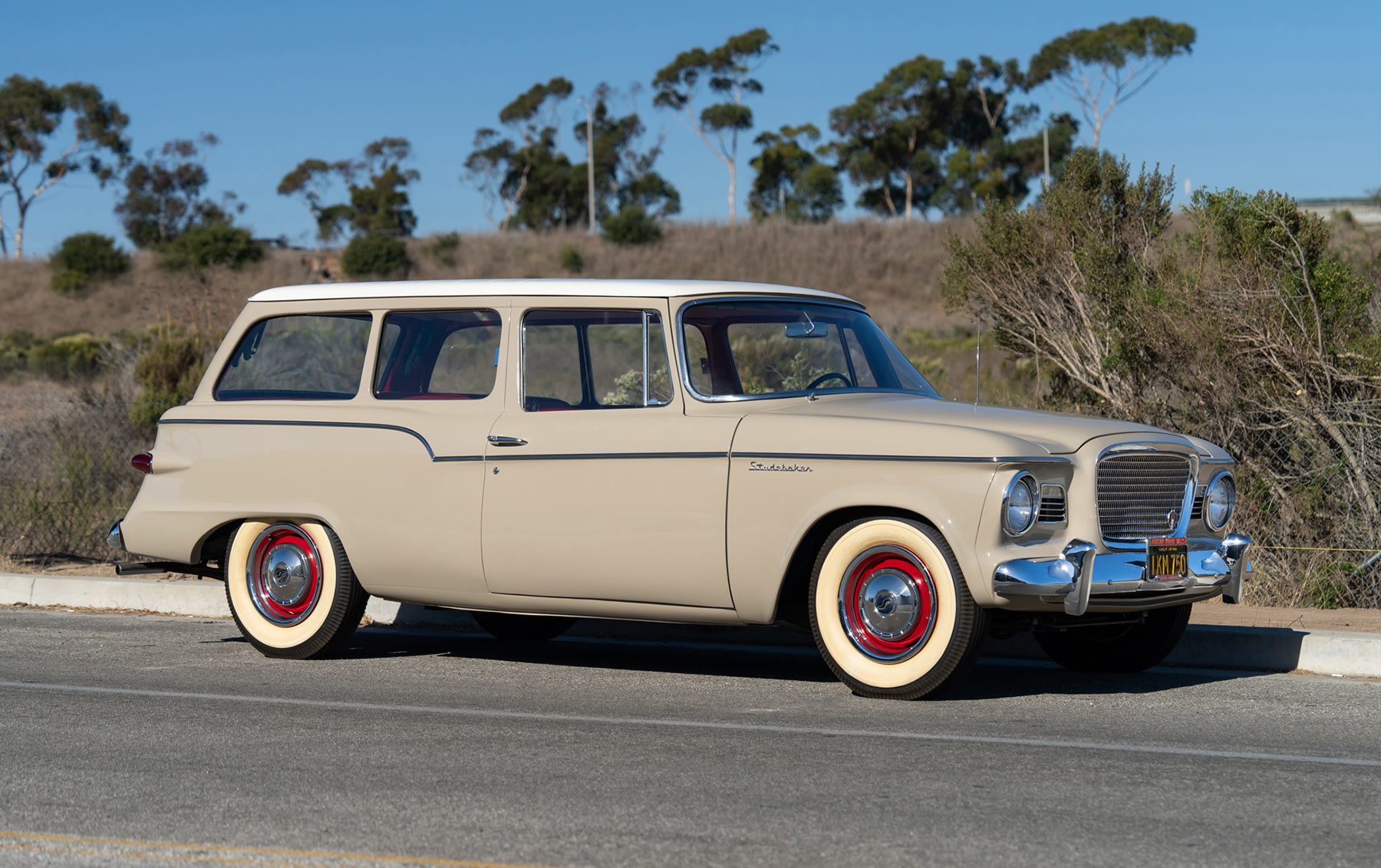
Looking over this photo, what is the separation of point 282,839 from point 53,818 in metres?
0.86

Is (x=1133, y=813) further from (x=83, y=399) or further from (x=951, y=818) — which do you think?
(x=83, y=399)

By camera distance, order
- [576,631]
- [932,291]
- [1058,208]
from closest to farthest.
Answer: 1. [576,631]
2. [1058,208]
3. [932,291]

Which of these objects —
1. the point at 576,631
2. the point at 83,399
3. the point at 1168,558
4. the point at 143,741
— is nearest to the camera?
the point at 143,741

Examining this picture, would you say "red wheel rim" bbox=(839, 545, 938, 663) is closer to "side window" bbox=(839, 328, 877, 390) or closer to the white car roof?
"side window" bbox=(839, 328, 877, 390)

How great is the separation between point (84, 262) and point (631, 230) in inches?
816

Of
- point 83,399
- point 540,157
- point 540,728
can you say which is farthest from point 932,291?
point 540,728

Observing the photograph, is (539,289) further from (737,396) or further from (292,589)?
(292,589)

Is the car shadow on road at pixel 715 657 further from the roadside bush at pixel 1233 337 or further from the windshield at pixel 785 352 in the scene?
the roadside bush at pixel 1233 337

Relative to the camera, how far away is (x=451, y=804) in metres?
4.82

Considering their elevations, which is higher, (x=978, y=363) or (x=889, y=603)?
(x=978, y=363)

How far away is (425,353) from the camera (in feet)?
26.3

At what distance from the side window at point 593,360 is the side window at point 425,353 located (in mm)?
471

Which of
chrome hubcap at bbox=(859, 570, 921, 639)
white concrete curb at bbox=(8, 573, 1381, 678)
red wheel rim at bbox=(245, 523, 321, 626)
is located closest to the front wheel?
chrome hubcap at bbox=(859, 570, 921, 639)

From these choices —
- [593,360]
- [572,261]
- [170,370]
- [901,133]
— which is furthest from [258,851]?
[901,133]
